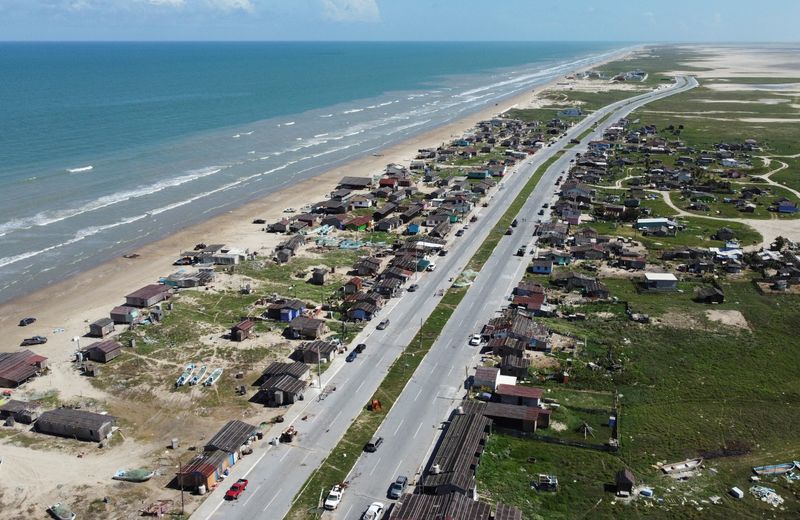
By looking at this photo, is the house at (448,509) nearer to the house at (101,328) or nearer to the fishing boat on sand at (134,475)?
the fishing boat on sand at (134,475)

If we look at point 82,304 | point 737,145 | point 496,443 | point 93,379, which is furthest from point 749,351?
point 737,145

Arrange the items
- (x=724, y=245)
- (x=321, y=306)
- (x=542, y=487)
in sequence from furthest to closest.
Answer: (x=724, y=245), (x=321, y=306), (x=542, y=487)

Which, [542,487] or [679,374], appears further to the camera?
[679,374]

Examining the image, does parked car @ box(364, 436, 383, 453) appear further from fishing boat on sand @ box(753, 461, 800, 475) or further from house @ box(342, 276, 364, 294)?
house @ box(342, 276, 364, 294)

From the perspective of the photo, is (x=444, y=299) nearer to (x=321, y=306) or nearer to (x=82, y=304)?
(x=321, y=306)

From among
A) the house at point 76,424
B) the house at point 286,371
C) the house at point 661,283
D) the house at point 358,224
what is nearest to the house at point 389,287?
the house at point 286,371
